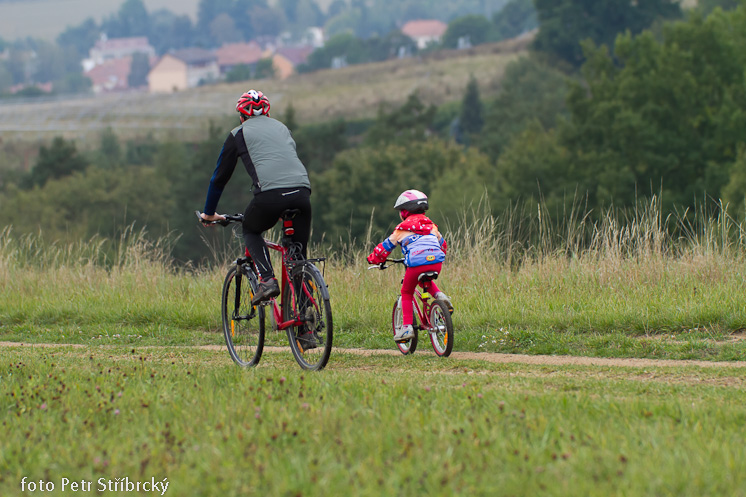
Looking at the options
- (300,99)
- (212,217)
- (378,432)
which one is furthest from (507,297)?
(300,99)

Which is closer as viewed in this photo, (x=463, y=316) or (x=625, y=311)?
(x=625, y=311)

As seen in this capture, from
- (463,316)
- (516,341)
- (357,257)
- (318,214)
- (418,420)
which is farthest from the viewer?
(318,214)

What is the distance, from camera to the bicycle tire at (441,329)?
26.0ft

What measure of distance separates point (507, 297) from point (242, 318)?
3265mm

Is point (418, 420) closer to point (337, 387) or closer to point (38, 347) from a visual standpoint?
point (337, 387)

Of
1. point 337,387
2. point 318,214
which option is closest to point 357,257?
point 337,387

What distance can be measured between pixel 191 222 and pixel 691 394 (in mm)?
57633

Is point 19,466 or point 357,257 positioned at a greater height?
point 357,257

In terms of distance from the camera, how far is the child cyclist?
805 cm

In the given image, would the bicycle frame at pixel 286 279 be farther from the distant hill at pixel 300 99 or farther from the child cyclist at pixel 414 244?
the distant hill at pixel 300 99

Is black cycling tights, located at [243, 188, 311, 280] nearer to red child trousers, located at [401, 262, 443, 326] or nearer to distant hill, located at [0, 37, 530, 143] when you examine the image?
red child trousers, located at [401, 262, 443, 326]

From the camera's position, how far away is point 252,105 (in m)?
7.54

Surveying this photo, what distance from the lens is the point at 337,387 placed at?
19.6 ft

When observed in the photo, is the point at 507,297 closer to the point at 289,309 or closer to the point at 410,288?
the point at 410,288
